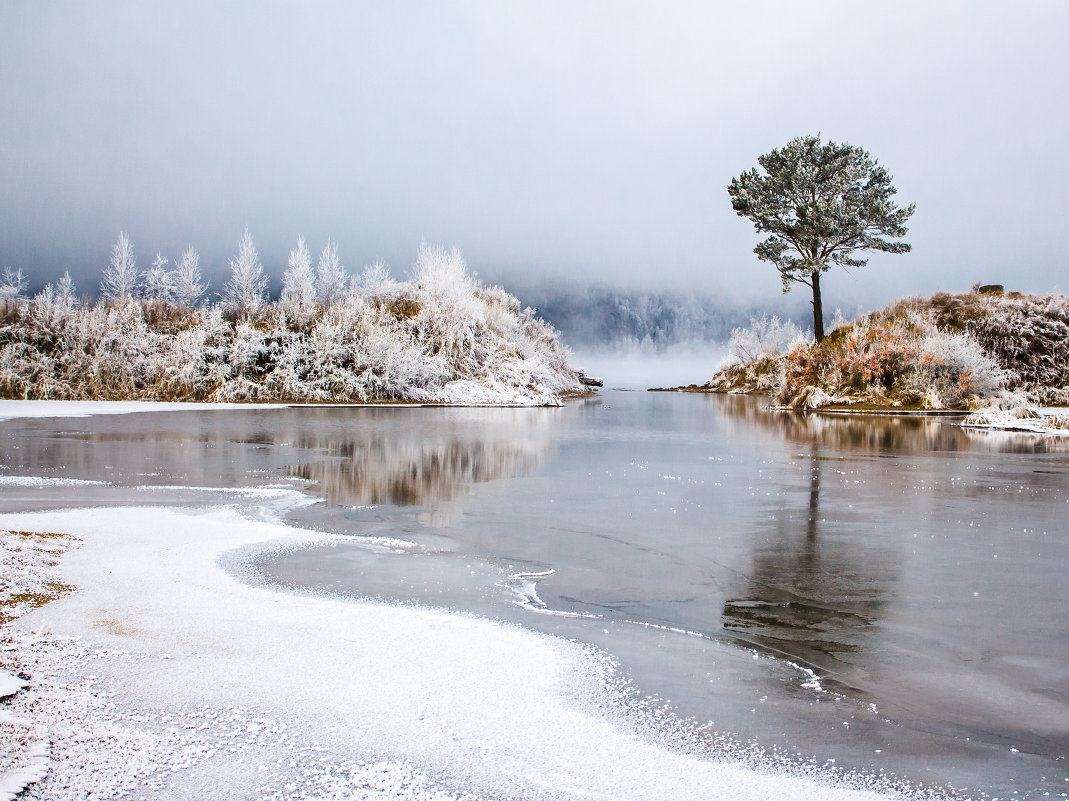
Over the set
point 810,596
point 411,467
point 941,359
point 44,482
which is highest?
point 941,359

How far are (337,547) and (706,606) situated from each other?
378 centimetres

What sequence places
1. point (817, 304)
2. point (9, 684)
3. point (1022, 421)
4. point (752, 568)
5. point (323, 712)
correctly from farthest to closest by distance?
point (817, 304), point (1022, 421), point (752, 568), point (9, 684), point (323, 712)

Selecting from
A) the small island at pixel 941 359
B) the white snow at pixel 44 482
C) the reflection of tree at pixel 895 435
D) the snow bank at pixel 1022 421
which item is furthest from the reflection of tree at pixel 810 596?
the small island at pixel 941 359

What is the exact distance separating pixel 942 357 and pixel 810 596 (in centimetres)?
3481

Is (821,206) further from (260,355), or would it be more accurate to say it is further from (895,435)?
(260,355)

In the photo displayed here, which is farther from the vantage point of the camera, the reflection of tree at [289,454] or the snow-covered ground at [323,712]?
the reflection of tree at [289,454]

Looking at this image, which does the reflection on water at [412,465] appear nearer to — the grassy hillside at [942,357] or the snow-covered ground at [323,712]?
the snow-covered ground at [323,712]

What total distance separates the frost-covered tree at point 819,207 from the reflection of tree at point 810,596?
39366 millimetres

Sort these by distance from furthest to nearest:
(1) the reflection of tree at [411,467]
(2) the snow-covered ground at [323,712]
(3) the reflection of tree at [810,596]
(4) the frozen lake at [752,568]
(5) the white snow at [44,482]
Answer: (1) the reflection of tree at [411,467] → (5) the white snow at [44,482] → (3) the reflection of tree at [810,596] → (4) the frozen lake at [752,568] → (2) the snow-covered ground at [323,712]

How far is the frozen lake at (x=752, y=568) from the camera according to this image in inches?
145

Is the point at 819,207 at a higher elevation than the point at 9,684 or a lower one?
higher

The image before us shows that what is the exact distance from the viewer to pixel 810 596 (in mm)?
5773

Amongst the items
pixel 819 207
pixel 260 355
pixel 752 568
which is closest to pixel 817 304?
Answer: pixel 819 207

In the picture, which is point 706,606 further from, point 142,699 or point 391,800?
point 142,699
